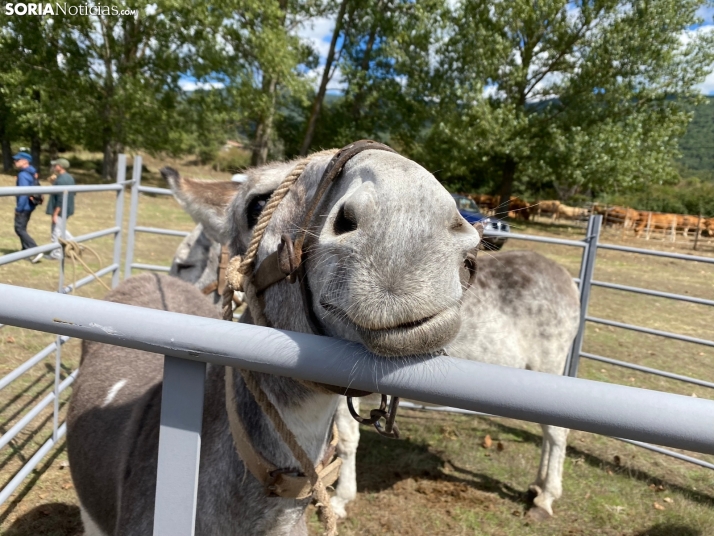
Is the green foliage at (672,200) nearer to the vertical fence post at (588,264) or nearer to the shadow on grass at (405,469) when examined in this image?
the vertical fence post at (588,264)

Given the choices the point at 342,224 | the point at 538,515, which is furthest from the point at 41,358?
the point at 538,515

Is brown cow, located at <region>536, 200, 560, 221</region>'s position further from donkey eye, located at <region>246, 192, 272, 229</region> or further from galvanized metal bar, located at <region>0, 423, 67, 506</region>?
donkey eye, located at <region>246, 192, 272, 229</region>

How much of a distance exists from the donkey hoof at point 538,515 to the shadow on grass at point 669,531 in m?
0.64

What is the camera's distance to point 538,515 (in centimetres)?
392

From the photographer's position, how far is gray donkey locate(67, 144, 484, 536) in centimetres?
106

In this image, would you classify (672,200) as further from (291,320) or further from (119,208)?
(291,320)

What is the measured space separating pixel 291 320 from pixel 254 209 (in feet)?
1.71

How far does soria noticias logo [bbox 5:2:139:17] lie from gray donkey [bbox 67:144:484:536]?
71.4ft

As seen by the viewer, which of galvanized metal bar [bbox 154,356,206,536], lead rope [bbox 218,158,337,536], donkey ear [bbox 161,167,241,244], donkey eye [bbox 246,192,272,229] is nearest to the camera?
galvanized metal bar [bbox 154,356,206,536]

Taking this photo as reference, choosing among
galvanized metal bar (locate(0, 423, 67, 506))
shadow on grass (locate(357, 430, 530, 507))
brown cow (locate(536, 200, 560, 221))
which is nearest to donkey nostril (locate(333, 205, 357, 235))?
galvanized metal bar (locate(0, 423, 67, 506))

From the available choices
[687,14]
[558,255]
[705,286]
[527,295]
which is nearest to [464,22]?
[687,14]

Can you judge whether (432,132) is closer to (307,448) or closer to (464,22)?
(464,22)

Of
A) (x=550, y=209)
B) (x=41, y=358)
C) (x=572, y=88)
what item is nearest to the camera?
(x=41, y=358)

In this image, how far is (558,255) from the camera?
56.9ft
